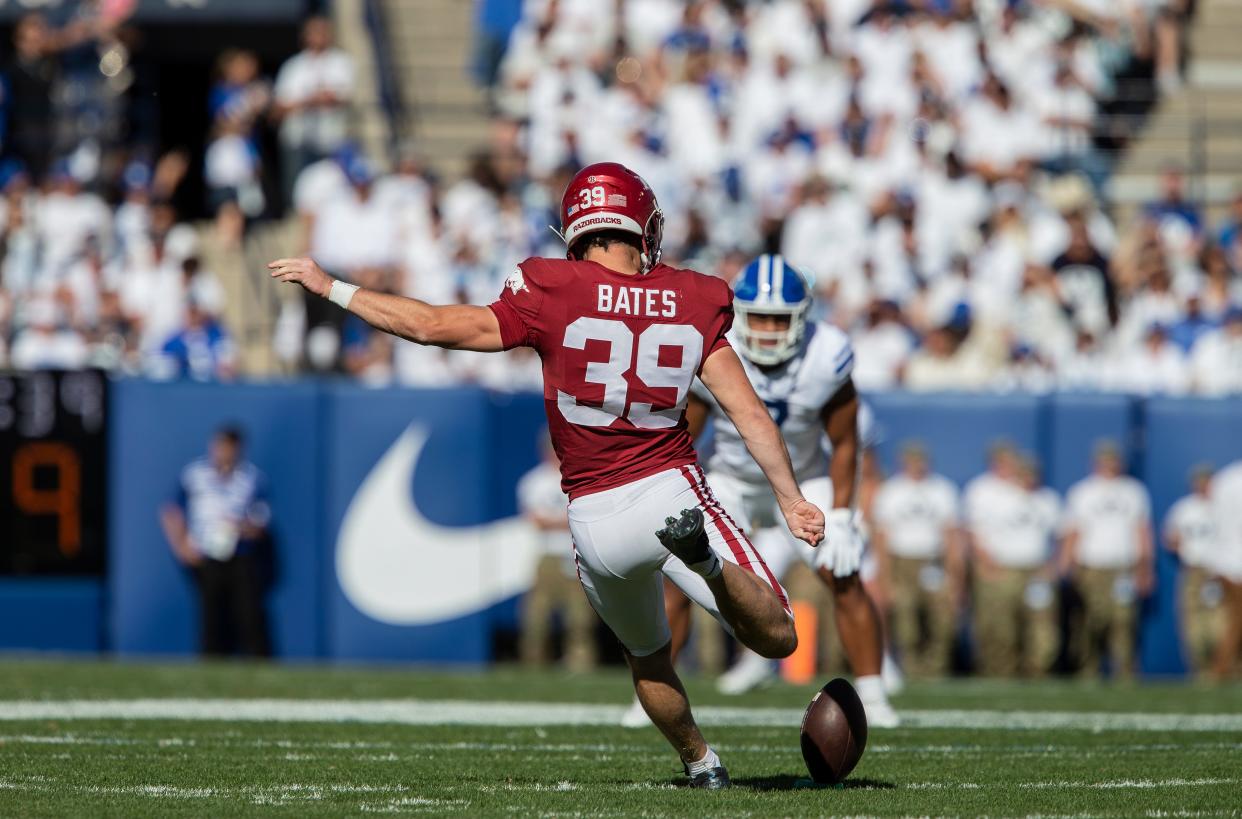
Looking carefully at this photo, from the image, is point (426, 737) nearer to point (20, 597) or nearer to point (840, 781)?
point (840, 781)

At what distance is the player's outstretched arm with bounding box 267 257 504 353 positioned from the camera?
209 inches

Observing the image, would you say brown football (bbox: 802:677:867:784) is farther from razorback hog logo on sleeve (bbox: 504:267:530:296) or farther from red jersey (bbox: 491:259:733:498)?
razorback hog logo on sleeve (bbox: 504:267:530:296)

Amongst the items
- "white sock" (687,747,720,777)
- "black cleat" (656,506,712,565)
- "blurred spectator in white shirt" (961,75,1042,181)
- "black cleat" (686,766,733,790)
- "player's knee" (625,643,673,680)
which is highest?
"blurred spectator in white shirt" (961,75,1042,181)

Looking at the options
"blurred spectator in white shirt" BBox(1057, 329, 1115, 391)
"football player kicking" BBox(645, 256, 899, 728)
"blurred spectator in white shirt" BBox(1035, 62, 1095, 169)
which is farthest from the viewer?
"blurred spectator in white shirt" BBox(1035, 62, 1095, 169)

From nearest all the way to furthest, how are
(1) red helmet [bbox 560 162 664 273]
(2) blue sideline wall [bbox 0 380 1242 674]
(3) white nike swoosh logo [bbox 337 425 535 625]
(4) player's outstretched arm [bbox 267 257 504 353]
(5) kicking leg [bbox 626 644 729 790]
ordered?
1. (4) player's outstretched arm [bbox 267 257 504 353]
2. (1) red helmet [bbox 560 162 664 273]
3. (5) kicking leg [bbox 626 644 729 790]
4. (2) blue sideline wall [bbox 0 380 1242 674]
5. (3) white nike swoosh logo [bbox 337 425 535 625]

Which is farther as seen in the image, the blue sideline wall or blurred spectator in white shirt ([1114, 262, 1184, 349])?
blurred spectator in white shirt ([1114, 262, 1184, 349])

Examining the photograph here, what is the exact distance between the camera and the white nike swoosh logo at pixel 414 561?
43.8 ft

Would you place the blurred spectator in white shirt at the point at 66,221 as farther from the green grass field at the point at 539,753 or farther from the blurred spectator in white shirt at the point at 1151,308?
the blurred spectator in white shirt at the point at 1151,308

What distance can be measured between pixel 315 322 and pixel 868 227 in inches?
168

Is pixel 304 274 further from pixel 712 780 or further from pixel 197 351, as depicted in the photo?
pixel 197 351

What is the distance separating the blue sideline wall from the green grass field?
244 centimetres

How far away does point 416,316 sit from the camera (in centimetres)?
530

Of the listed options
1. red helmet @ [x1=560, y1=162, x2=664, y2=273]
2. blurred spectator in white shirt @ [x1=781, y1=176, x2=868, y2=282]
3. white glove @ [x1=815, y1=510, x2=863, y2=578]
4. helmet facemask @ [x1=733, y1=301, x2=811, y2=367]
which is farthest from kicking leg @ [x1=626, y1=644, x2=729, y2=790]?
blurred spectator in white shirt @ [x1=781, y1=176, x2=868, y2=282]

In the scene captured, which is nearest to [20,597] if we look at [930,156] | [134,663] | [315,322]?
[134,663]
